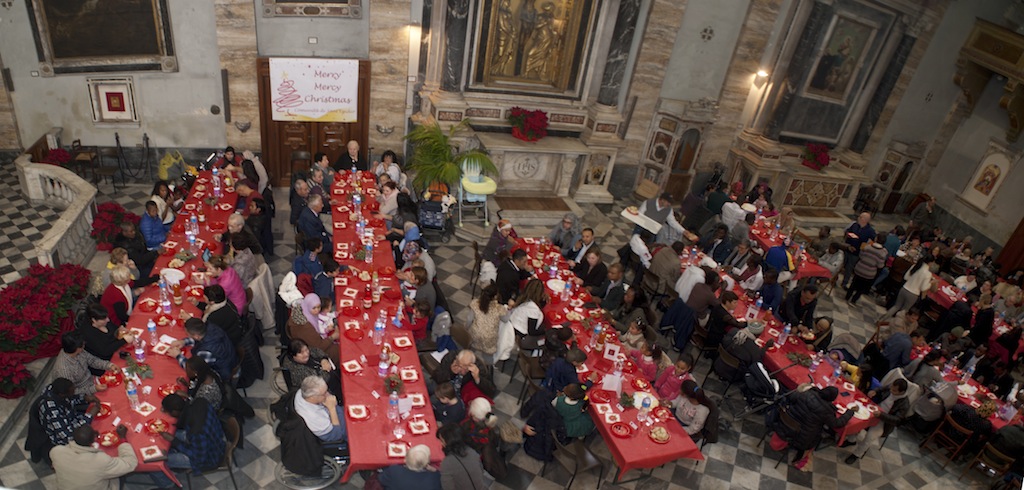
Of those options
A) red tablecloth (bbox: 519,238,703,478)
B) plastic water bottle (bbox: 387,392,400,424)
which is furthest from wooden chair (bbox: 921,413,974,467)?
plastic water bottle (bbox: 387,392,400,424)

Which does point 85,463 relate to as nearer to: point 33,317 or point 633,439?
point 33,317

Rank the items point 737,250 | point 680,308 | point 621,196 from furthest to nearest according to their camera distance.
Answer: point 621,196 < point 737,250 < point 680,308

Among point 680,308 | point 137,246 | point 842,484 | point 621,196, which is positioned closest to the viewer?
point 842,484

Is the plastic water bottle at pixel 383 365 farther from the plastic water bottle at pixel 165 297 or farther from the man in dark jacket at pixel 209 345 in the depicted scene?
the plastic water bottle at pixel 165 297

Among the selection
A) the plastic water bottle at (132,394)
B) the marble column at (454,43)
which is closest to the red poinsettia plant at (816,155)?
the marble column at (454,43)

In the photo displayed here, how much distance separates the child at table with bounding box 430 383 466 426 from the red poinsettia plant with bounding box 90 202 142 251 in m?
6.89

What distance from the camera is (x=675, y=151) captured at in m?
17.1

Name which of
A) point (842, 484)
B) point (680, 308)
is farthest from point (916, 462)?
point (680, 308)

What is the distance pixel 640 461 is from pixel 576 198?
992 centimetres

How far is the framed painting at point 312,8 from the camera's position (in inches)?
526

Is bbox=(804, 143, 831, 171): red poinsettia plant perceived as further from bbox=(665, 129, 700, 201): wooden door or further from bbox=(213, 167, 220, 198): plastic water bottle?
bbox=(213, 167, 220, 198): plastic water bottle

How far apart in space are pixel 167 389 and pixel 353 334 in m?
2.27

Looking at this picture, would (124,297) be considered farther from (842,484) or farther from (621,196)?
(621,196)

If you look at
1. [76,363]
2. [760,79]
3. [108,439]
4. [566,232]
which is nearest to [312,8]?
[566,232]
